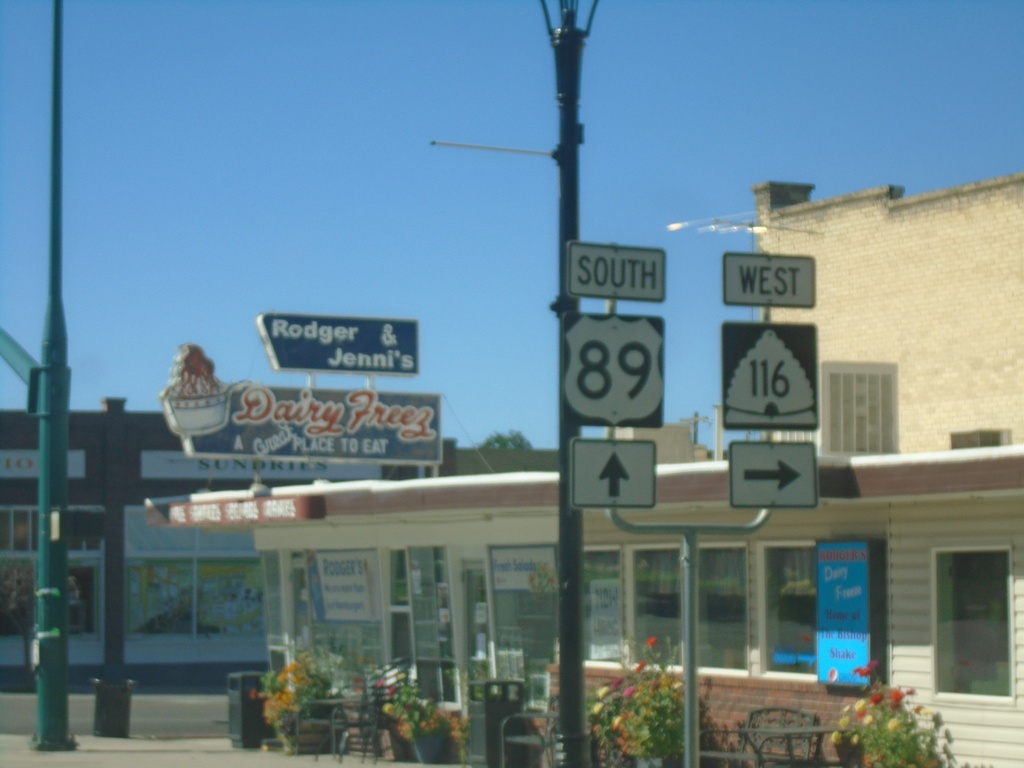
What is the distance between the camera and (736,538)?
15.1 metres

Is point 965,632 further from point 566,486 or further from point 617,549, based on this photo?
point 566,486

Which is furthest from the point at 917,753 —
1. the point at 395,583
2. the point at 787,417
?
the point at 395,583

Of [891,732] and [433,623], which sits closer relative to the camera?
[891,732]

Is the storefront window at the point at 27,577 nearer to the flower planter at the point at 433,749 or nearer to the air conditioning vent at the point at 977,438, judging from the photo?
the flower planter at the point at 433,749

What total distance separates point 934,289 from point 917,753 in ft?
43.7

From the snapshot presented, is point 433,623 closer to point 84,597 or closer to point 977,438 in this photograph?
point 977,438

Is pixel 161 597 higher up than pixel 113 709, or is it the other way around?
pixel 161 597

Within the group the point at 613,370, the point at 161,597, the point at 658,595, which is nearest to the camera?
the point at 613,370

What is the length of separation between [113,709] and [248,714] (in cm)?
261

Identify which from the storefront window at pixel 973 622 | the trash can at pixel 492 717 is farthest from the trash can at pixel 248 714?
the storefront window at pixel 973 622

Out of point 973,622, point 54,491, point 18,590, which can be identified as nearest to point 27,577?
point 18,590

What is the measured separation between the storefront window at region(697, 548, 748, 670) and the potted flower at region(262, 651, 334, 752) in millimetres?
6210

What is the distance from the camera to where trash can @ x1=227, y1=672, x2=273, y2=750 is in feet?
68.1

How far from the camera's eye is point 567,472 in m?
9.22
